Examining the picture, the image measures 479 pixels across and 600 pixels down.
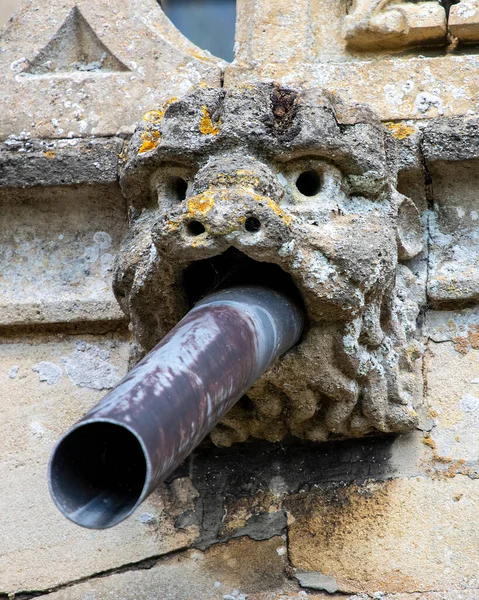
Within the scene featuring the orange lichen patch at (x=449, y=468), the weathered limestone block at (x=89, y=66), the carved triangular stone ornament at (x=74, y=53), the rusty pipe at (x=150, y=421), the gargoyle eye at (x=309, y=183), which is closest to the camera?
the rusty pipe at (x=150, y=421)

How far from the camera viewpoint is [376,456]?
1968 millimetres

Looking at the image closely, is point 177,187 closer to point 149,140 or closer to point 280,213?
point 149,140

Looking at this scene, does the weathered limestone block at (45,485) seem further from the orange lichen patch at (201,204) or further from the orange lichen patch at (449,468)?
the orange lichen patch at (201,204)

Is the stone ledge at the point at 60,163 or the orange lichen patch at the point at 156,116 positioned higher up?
the orange lichen patch at the point at 156,116

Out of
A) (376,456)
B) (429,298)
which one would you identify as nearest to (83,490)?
(376,456)

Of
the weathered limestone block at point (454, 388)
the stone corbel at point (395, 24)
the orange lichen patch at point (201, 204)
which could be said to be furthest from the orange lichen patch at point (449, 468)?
the stone corbel at point (395, 24)

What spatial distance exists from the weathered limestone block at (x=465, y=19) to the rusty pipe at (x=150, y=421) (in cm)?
121

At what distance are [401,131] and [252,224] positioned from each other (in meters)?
0.64

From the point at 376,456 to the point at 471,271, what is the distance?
17.5 inches

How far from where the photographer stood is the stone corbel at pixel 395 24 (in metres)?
2.32

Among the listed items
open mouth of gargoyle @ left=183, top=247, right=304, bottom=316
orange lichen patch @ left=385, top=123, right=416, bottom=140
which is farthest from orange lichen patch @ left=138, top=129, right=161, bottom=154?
orange lichen patch @ left=385, top=123, right=416, bottom=140

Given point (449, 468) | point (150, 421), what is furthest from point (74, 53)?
point (150, 421)

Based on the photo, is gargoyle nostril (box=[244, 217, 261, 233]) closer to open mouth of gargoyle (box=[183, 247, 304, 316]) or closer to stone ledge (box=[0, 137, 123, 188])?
open mouth of gargoyle (box=[183, 247, 304, 316])

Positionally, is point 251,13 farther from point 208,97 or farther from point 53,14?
point 208,97
